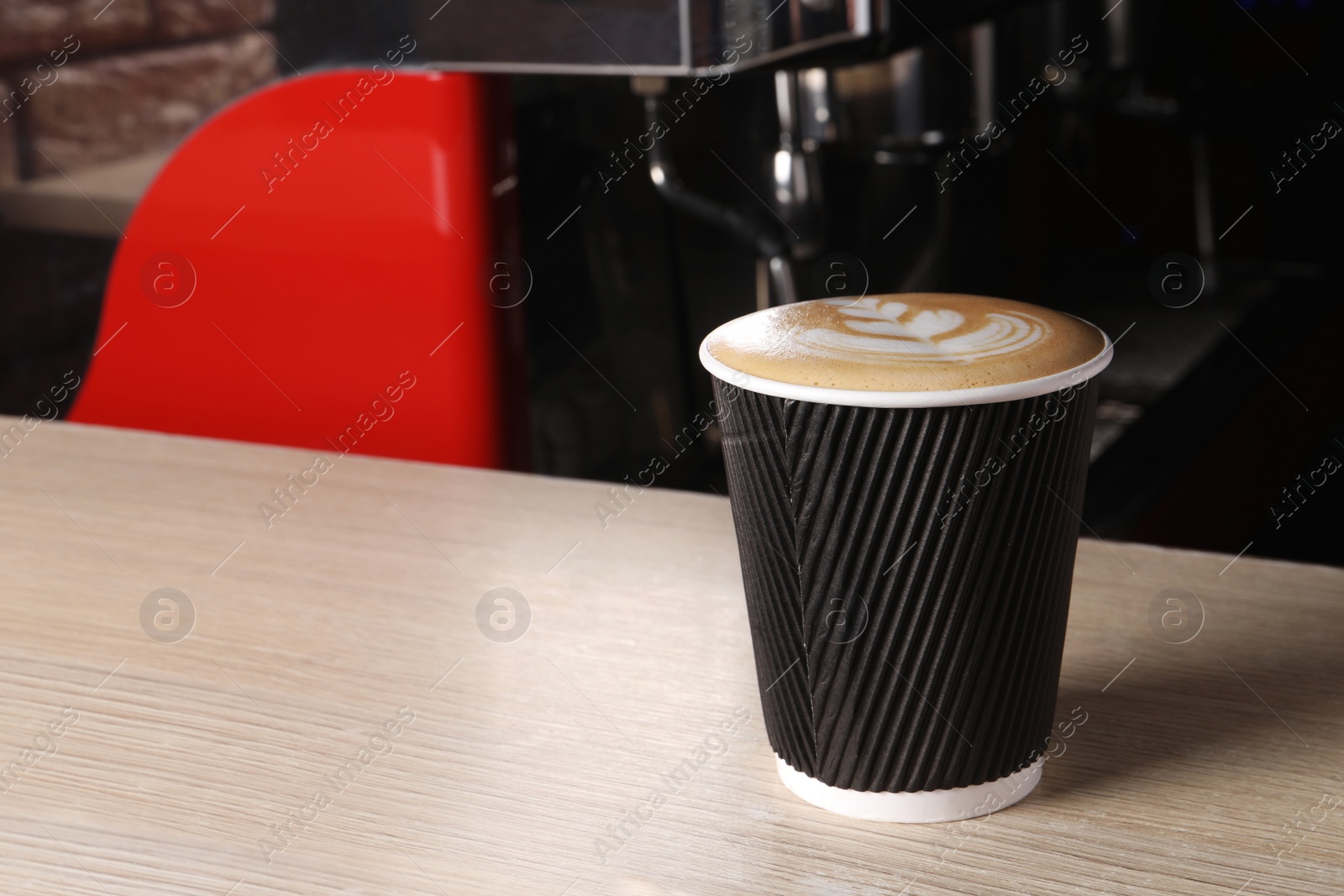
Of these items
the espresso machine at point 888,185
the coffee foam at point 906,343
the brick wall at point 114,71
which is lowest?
the espresso machine at point 888,185

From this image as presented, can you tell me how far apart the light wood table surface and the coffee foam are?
14 cm

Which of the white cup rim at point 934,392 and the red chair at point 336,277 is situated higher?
the white cup rim at point 934,392

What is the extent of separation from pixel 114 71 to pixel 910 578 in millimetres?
903

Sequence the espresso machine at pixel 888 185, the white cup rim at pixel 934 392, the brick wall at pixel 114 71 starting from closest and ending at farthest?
the white cup rim at pixel 934 392 → the espresso machine at pixel 888 185 → the brick wall at pixel 114 71

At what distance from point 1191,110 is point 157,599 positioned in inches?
77.0

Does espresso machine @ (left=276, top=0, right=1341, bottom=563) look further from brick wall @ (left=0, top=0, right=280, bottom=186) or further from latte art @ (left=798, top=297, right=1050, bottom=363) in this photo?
latte art @ (left=798, top=297, right=1050, bottom=363)

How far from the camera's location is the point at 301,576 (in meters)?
0.56

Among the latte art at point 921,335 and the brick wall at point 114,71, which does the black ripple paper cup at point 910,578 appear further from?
the brick wall at point 114,71

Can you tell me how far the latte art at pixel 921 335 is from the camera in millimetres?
347

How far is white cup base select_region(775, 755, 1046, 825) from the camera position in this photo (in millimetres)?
377

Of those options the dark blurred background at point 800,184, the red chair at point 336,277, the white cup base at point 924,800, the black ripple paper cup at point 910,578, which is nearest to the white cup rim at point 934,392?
the black ripple paper cup at point 910,578

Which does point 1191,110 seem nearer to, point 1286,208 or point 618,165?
point 1286,208

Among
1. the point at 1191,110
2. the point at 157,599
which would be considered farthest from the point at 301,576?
the point at 1191,110

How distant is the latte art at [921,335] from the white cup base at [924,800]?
13 centimetres
